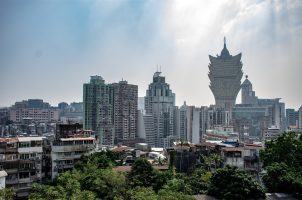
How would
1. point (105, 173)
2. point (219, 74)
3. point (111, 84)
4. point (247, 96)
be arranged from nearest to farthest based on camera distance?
point (105, 173) → point (111, 84) → point (219, 74) → point (247, 96)

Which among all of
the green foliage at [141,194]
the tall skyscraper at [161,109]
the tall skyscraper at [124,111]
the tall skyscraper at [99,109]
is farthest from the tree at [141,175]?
the tall skyscraper at [161,109]

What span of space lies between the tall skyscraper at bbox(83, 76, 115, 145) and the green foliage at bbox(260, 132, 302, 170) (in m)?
49.6

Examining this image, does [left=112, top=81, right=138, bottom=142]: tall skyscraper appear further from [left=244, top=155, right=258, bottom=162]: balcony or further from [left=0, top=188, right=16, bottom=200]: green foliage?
[left=0, top=188, right=16, bottom=200]: green foliage

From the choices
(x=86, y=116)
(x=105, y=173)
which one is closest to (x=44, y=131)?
(x=86, y=116)

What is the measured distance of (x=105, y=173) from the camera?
78.3 ft

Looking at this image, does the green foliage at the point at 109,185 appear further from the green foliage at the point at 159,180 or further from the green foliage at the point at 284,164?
the green foliage at the point at 284,164

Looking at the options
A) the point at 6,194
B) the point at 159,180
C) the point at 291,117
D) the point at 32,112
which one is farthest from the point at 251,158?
the point at 291,117

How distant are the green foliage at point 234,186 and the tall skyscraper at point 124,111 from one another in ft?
201

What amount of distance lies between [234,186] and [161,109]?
84024 millimetres

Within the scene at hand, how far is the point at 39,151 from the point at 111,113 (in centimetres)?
5099

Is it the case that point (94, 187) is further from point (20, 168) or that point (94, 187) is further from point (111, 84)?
point (111, 84)

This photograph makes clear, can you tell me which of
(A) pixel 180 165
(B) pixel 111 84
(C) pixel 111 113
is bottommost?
(A) pixel 180 165

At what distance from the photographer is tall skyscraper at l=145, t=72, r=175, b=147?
3858 inches

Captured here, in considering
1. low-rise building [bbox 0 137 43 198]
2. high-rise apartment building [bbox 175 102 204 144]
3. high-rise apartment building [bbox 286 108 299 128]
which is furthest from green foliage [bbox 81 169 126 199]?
high-rise apartment building [bbox 286 108 299 128]
